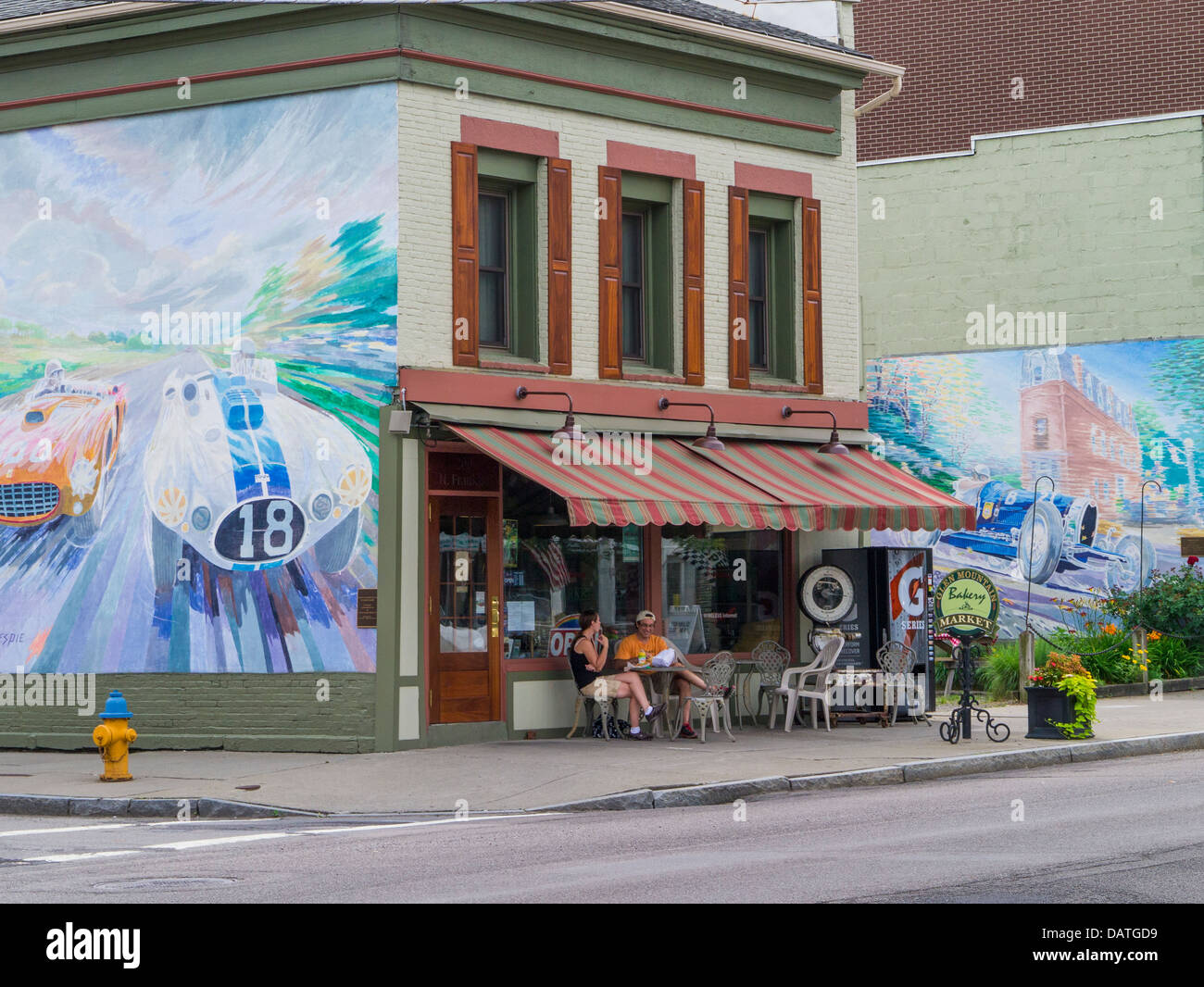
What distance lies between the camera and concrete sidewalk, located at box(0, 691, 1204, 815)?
46.4ft

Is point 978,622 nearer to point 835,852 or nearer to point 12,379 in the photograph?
point 835,852

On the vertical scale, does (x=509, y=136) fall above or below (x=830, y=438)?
above

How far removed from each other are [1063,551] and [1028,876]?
1949cm

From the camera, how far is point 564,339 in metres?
18.5

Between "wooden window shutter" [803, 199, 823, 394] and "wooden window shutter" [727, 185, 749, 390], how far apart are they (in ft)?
3.10

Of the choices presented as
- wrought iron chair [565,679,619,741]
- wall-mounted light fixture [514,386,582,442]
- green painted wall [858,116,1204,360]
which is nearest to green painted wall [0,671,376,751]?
wrought iron chair [565,679,619,741]

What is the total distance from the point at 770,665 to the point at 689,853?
922 centimetres

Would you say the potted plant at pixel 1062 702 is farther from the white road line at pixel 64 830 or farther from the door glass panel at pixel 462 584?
the white road line at pixel 64 830

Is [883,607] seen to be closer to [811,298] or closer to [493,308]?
[811,298]

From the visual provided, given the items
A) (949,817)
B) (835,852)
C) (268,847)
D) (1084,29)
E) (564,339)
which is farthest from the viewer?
(1084,29)

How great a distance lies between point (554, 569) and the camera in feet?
60.8

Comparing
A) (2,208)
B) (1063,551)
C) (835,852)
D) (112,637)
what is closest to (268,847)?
(835,852)

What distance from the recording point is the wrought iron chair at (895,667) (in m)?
19.5

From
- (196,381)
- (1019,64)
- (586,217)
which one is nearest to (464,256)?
(586,217)
